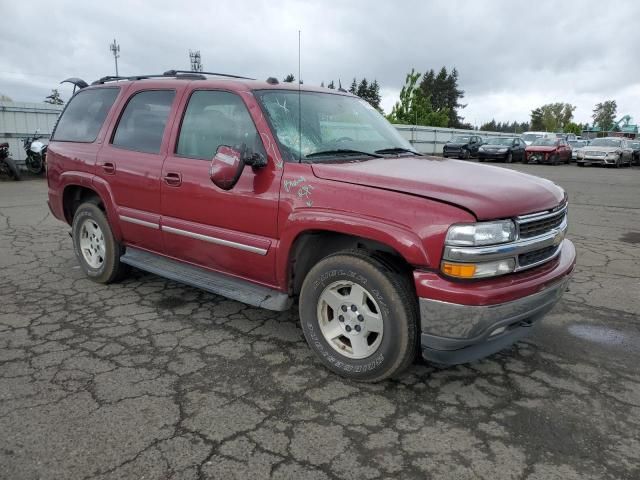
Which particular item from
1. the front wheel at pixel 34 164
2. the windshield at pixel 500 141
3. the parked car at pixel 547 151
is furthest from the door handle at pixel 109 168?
the parked car at pixel 547 151

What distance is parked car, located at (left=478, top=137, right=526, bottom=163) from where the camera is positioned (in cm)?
2477

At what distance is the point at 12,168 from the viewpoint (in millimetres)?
12555

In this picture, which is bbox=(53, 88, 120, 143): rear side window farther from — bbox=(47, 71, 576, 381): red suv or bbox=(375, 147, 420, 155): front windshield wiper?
bbox=(375, 147, 420, 155): front windshield wiper

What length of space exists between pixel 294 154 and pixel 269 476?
1.94 metres

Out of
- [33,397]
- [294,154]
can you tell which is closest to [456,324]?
[294,154]

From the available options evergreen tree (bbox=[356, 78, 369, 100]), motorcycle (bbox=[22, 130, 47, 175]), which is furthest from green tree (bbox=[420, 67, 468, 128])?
motorcycle (bbox=[22, 130, 47, 175])

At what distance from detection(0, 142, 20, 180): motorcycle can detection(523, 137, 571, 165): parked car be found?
74.0 feet

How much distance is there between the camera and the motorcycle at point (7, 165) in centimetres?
1239

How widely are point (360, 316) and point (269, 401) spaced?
721 mm

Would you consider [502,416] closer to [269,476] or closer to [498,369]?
[498,369]

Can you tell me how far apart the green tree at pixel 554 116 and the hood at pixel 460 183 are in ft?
367

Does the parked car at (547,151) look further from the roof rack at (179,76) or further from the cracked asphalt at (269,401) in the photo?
the roof rack at (179,76)

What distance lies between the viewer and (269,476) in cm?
224

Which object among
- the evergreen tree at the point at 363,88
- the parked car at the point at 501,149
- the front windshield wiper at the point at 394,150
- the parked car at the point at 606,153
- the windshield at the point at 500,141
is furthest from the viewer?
the evergreen tree at the point at 363,88
